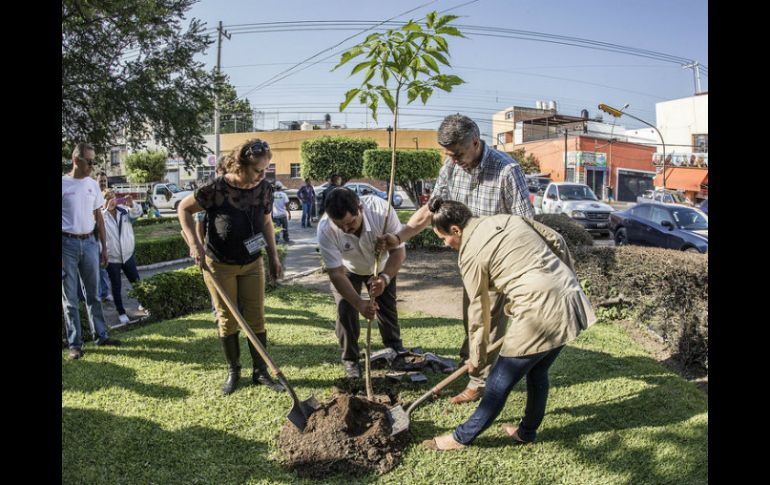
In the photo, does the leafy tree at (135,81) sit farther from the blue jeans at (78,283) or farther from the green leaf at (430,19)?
the green leaf at (430,19)

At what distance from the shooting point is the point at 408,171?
1021 inches

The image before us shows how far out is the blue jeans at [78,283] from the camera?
5.18m

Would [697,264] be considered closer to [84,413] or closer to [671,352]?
[671,352]

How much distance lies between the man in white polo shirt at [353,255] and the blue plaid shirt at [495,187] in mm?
550

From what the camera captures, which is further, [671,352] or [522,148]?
[522,148]

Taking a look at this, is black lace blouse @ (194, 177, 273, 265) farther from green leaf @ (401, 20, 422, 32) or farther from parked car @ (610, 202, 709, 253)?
parked car @ (610, 202, 709, 253)

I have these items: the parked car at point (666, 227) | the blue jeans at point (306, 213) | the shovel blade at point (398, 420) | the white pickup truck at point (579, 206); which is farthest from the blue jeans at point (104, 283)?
the blue jeans at point (306, 213)

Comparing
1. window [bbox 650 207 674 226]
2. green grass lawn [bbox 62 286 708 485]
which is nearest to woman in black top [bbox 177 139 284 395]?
green grass lawn [bbox 62 286 708 485]

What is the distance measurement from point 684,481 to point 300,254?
454 inches

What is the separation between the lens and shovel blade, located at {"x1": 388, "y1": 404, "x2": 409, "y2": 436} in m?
3.66

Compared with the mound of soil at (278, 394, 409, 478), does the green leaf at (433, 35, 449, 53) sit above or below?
above

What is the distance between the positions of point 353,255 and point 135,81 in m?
10.00

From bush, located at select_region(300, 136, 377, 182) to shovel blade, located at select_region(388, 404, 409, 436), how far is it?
2685 centimetres
